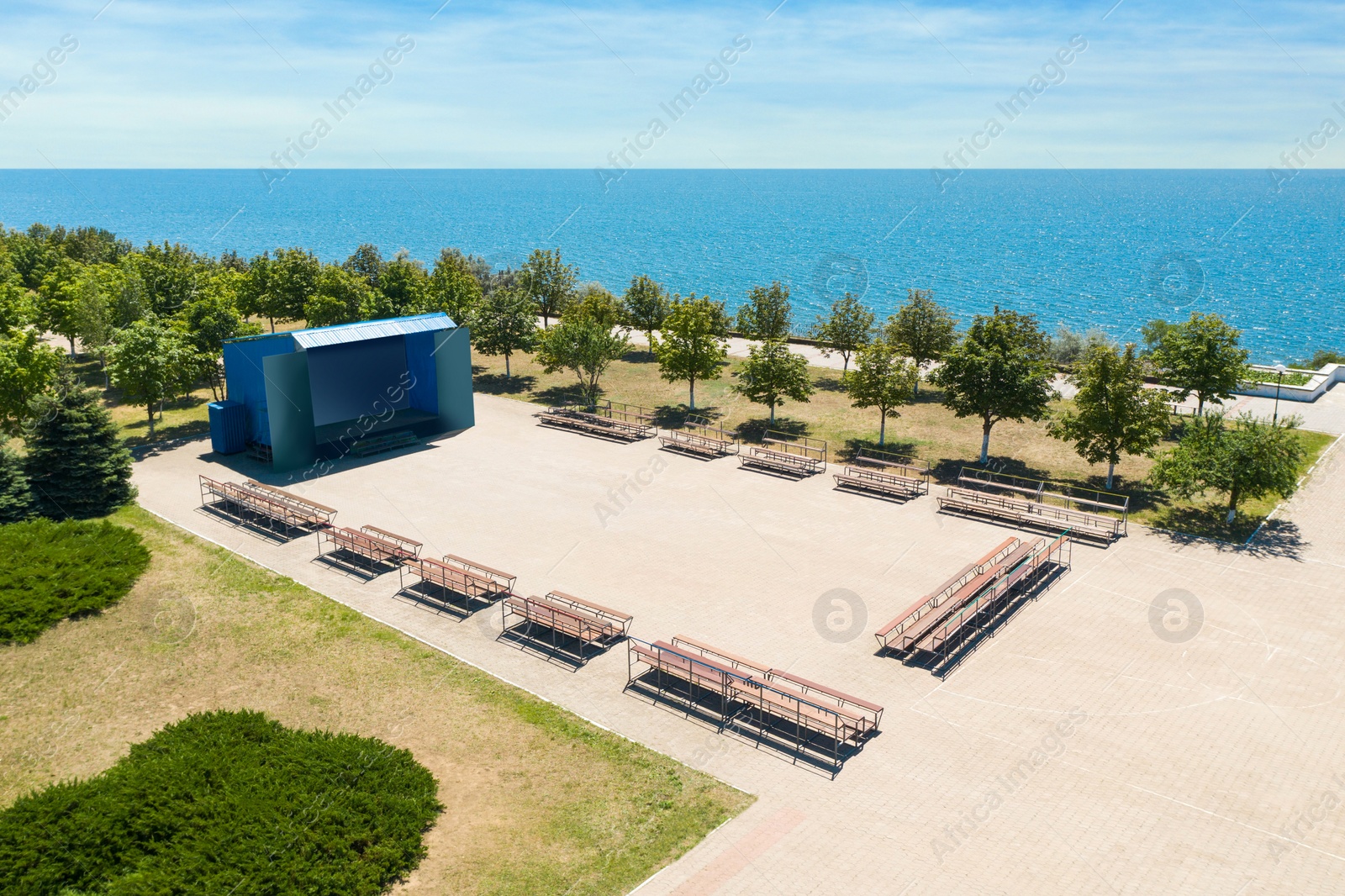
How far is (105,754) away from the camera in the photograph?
14.0 metres

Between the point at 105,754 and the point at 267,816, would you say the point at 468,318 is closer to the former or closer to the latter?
the point at 105,754

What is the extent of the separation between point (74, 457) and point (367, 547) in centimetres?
835

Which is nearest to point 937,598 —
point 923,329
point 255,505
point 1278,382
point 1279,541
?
point 1279,541

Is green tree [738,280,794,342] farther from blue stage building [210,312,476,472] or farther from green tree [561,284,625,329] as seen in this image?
blue stage building [210,312,476,472]

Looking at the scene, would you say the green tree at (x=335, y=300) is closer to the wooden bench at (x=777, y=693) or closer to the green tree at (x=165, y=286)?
the green tree at (x=165, y=286)

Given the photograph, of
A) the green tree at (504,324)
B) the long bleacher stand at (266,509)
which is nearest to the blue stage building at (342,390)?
the long bleacher stand at (266,509)

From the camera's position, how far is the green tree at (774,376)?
104 feet

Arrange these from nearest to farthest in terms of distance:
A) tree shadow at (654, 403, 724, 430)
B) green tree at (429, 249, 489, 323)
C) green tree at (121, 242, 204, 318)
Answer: tree shadow at (654, 403, 724, 430)
green tree at (429, 249, 489, 323)
green tree at (121, 242, 204, 318)

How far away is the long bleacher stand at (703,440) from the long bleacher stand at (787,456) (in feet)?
2.37

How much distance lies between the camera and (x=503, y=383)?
4131 centimetres

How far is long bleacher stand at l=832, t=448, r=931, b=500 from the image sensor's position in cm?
2622

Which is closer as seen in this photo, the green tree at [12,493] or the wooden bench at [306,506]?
the green tree at [12,493]

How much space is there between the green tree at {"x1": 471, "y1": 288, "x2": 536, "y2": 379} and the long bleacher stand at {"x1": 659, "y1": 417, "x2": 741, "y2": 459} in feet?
33.1

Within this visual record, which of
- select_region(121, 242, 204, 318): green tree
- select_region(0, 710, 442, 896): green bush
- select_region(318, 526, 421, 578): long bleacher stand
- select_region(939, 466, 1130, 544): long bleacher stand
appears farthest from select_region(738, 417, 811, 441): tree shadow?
select_region(121, 242, 204, 318): green tree
